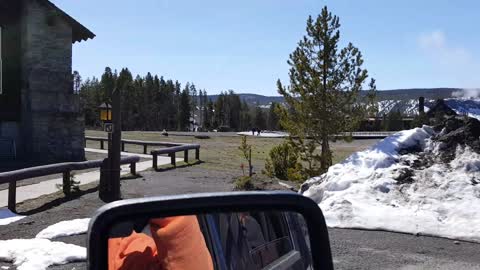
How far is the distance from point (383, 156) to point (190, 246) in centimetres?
883

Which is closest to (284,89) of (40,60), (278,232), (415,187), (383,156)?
(383,156)

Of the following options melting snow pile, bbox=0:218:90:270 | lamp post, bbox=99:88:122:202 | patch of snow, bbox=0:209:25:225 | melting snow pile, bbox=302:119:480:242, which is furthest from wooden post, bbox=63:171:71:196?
melting snow pile, bbox=302:119:480:242

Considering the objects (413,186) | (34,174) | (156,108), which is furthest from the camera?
(156,108)

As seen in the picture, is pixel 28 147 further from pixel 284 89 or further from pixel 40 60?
pixel 284 89

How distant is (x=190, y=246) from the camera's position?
1883mm

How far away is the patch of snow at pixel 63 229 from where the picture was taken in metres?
8.26

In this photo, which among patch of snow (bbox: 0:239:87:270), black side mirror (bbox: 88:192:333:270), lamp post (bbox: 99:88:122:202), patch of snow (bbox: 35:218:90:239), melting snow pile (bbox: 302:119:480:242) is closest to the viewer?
black side mirror (bbox: 88:192:333:270)

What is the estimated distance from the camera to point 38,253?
697 cm

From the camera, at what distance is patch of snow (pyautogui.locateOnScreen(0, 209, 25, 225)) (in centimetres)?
984

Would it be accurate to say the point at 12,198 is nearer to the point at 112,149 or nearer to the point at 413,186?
the point at 112,149

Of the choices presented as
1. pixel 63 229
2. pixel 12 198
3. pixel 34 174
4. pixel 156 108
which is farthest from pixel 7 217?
pixel 156 108

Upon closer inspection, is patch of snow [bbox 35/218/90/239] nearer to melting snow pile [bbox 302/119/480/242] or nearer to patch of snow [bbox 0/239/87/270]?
patch of snow [bbox 0/239/87/270]

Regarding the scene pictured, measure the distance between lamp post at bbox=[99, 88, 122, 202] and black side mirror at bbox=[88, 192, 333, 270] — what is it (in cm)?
1069

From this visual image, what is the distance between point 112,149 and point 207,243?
11.2 m
